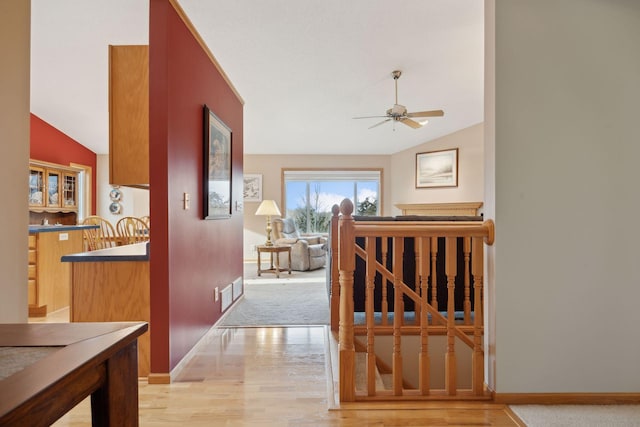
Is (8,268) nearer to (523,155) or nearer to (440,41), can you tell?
(523,155)

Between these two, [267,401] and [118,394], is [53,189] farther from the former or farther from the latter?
[118,394]

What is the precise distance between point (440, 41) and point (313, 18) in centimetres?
132

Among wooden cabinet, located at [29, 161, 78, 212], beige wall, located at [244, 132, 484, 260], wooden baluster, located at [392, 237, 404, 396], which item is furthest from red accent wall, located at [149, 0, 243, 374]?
beige wall, located at [244, 132, 484, 260]

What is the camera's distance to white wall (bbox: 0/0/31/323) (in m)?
1.16

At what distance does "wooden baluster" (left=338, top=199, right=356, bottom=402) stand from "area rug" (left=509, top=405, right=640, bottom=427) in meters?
0.84

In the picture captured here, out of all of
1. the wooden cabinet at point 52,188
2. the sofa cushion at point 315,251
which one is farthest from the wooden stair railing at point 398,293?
the wooden cabinet at point 52,188

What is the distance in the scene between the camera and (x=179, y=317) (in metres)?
2.23

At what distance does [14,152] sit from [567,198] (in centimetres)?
247

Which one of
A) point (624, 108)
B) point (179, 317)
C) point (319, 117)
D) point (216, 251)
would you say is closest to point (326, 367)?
point (179, 317)

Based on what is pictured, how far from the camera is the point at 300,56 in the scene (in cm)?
339

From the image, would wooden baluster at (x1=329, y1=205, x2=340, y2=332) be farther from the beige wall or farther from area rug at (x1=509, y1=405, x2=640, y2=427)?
the beige wall

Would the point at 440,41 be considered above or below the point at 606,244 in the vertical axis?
above

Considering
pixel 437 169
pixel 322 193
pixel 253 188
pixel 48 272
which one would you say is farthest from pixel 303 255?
pixel 48 272

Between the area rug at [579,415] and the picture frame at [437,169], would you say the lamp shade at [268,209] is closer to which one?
the picture frame at [437,169]
